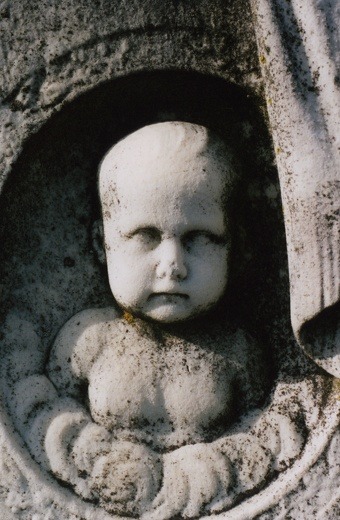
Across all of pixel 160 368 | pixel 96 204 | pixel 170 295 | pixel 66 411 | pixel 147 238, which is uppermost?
pixel 96 204

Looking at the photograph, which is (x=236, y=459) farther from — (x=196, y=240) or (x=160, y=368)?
(x=196, y=240)

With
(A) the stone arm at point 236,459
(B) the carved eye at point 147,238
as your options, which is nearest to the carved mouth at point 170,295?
(B) the carved eye at point 147,238

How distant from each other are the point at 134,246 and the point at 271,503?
0.61m

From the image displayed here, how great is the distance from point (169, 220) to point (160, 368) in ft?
1.12

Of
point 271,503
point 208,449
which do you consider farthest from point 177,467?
point 271,503

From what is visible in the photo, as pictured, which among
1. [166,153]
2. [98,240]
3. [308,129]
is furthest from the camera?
[98,240]

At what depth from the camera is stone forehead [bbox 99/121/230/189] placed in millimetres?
2189

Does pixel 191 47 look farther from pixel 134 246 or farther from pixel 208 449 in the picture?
pixel 208 449

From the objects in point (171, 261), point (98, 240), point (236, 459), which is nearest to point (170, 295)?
point (171, 261)

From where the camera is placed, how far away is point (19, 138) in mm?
2244

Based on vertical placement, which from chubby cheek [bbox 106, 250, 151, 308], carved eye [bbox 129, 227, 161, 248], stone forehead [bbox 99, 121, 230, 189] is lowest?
chubby cheek [bbox 106, 250, 151, 308]

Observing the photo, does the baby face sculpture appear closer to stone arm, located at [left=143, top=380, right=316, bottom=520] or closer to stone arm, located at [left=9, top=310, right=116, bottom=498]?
stone arm, located at [left=9, top=310, right=116, bottom=498]

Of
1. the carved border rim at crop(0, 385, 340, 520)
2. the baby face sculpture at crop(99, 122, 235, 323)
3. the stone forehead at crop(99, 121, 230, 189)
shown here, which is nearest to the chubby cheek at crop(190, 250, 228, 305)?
the baby face sculpture at crop(99, 122, 235, 323)

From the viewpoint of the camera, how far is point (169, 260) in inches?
85.3
